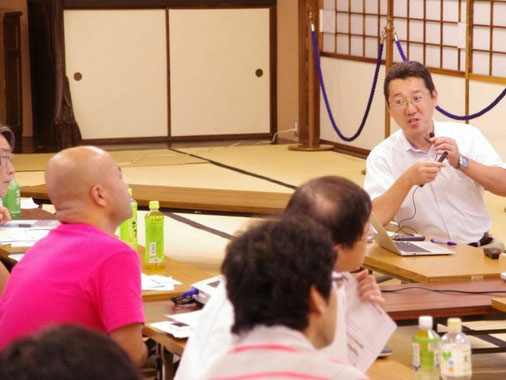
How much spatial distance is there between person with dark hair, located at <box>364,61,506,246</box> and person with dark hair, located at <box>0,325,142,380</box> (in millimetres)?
3387

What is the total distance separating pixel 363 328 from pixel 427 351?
215 mm

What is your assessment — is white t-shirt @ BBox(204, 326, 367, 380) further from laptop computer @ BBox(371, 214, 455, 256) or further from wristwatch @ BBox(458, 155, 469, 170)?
wristwatch @ BBox(458, 155, 469, 170)

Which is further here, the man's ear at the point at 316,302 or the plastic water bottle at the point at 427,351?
the plastic water bottle at the point at 427,351

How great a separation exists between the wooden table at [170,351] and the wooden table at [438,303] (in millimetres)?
367

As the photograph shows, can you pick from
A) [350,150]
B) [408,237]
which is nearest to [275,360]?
[408,237]

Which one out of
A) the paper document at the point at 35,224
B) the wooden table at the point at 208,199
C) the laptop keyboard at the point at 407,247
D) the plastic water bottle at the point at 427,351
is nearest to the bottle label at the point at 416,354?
the plastic water bottle at the point at 427,351

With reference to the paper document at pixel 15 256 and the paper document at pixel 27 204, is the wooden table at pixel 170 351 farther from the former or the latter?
the paper document at pixel 27 204

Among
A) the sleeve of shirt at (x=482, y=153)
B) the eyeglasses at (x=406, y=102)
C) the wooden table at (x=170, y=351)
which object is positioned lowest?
the wooden table at (x=170, y=351)

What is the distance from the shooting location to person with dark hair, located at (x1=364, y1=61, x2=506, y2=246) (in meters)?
4.66

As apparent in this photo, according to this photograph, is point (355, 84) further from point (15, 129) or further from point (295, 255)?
point (295, 255)

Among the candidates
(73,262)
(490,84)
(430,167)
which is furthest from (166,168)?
(73,262)

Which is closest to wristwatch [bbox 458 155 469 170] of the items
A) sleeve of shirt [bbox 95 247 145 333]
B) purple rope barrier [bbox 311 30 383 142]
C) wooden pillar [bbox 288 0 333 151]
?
sleeve of shirt [bbox 95 247 145 333]

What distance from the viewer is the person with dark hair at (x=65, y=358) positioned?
1257 mm

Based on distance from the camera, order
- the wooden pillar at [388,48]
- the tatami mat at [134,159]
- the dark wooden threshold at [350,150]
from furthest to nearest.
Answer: the dark wooden threshold at [350,150] < the tatami mat at [134,159] < the wooden pillar at [388,48]
